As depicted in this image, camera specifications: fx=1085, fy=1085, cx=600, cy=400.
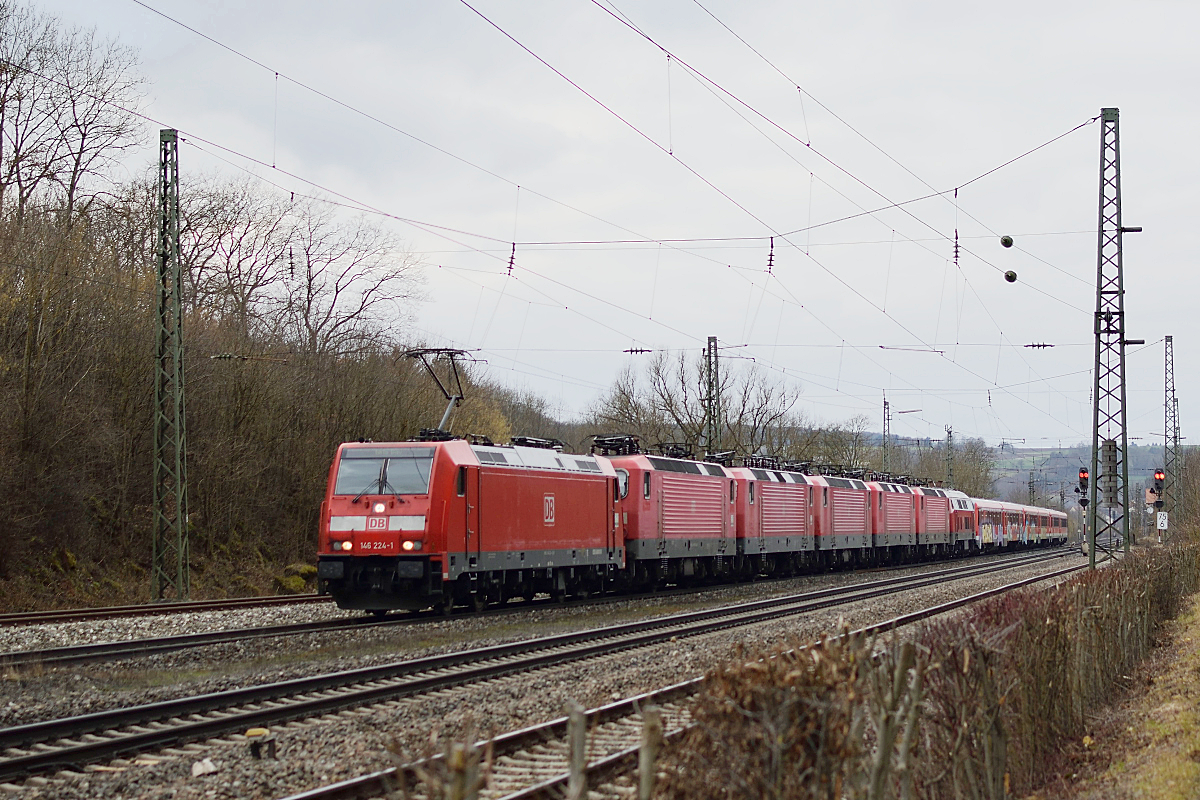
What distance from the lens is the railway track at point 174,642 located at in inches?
538

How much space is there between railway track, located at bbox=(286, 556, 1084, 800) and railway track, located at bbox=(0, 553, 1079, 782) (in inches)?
91.6

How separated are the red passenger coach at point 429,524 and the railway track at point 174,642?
557 mm

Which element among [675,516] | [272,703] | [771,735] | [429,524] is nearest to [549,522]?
[429,524]

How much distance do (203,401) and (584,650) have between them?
69.6 feet

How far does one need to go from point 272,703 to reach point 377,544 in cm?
798

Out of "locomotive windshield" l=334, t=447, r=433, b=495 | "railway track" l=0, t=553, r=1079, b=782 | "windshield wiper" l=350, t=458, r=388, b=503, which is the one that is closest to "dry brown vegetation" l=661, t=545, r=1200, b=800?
"railway track" l=0, t=553, r=1079, b=782

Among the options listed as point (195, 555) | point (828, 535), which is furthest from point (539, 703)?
Answer: point (828, 535)

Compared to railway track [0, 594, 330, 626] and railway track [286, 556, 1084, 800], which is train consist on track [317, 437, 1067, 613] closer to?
railway track [0, 594, 330, 626]

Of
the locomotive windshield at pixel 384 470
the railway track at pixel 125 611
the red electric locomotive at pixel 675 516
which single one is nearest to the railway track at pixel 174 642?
the railway track at pixel 125 611

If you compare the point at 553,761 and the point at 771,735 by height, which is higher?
the point at 771,735

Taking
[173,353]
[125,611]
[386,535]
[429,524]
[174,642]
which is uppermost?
[173,353]

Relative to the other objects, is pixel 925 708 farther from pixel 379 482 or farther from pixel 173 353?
pixel 173 353

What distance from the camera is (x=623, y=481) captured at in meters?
26.4

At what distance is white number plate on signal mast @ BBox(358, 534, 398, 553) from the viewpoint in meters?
18.7
